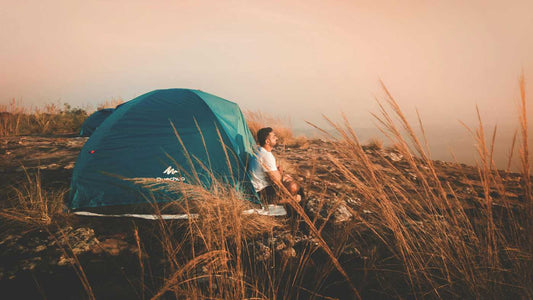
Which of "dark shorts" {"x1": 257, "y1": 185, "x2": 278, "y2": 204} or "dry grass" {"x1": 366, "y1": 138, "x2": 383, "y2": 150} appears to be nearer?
"dark shorts" {"x1": 257, "y1": 185, "x2": 278, "y2": 204}

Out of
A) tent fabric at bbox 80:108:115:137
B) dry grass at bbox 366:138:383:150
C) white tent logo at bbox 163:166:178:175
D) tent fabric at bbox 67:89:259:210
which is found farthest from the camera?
dry grass at bbox 366:138:383:150

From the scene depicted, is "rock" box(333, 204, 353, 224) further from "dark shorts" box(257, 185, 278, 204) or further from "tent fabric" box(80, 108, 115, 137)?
"tent fabric" box(80, 108, 115, 137)

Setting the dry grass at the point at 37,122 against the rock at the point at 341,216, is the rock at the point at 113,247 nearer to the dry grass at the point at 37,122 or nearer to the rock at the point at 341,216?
the rock at the point at 341,216

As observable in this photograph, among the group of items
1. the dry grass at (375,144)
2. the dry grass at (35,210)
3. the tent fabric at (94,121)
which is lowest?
the dry grass at (375,144)

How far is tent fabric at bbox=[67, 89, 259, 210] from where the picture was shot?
316cm

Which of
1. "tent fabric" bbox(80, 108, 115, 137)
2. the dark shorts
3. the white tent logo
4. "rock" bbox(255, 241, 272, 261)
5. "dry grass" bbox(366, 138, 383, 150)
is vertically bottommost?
"dry grass" bbox(366, 138, 383, 150)

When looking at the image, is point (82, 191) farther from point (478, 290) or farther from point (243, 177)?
point (478, 290)

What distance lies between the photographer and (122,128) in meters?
3.46

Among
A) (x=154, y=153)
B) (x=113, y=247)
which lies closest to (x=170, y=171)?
(x=154, y=153)

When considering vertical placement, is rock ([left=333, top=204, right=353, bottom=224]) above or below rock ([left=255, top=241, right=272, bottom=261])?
below

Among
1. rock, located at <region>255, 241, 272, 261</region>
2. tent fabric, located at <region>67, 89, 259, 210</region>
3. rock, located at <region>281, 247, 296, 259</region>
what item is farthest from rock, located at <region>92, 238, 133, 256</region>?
rock, located at <region>281, 247, 296, 259</region>

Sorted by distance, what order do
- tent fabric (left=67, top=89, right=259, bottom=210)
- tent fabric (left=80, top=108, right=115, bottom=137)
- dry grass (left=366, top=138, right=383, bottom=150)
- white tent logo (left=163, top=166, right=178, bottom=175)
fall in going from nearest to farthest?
tent fabric (left=67, top=89, right=259, bottom=210) → white tent logo (left=163, top=166, right=178, bottom=175) → tent fabric (left=80, top=108, right=115, bottom=137) → dry grass (left=366, top=138, right=383, bottom=150)

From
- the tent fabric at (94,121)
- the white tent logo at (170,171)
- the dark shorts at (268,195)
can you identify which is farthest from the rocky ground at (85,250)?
the tent fabric at (94,121)

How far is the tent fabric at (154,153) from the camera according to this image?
124 inches
